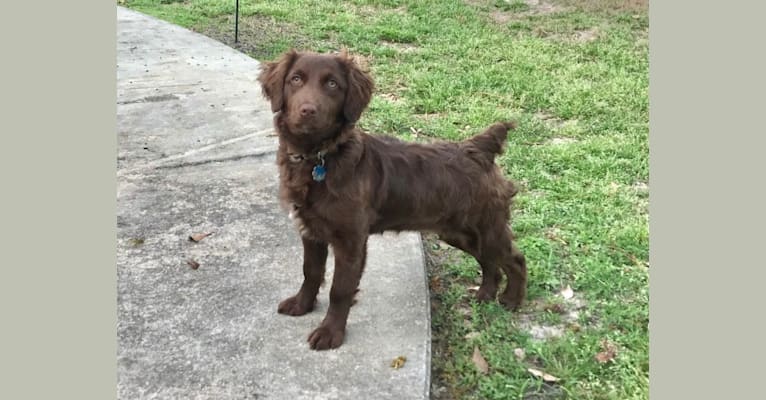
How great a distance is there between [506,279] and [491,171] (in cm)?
69

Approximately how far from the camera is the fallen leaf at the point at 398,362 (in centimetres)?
353

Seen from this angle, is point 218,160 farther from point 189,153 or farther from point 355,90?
point 355,90

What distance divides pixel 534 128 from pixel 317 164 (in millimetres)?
4110

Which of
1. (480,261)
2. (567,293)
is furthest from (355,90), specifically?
(567,293)

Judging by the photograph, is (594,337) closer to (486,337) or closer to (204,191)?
(486,337)

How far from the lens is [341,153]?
12.2 feet

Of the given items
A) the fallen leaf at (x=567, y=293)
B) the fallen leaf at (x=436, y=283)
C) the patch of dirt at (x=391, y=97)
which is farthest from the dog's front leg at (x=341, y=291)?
the patch of dirt at (x=391, y=97)

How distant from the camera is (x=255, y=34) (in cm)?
1095

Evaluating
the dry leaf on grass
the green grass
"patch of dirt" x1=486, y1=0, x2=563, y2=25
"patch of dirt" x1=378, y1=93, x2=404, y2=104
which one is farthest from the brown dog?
"patch of dirt" x1=486, y1=0, x2=563, y2=25

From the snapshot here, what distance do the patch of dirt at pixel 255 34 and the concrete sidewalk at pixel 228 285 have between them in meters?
3.31

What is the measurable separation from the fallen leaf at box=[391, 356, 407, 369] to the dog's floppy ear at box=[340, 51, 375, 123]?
120 cm

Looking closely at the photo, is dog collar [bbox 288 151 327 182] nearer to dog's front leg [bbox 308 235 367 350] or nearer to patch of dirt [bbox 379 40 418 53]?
dog's front leg [bbox 308 235 367 350]

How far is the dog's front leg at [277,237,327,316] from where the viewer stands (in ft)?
13.0

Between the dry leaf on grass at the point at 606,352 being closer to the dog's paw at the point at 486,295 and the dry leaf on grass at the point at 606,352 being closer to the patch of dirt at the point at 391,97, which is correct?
the dog's paw at the point at 486,295
